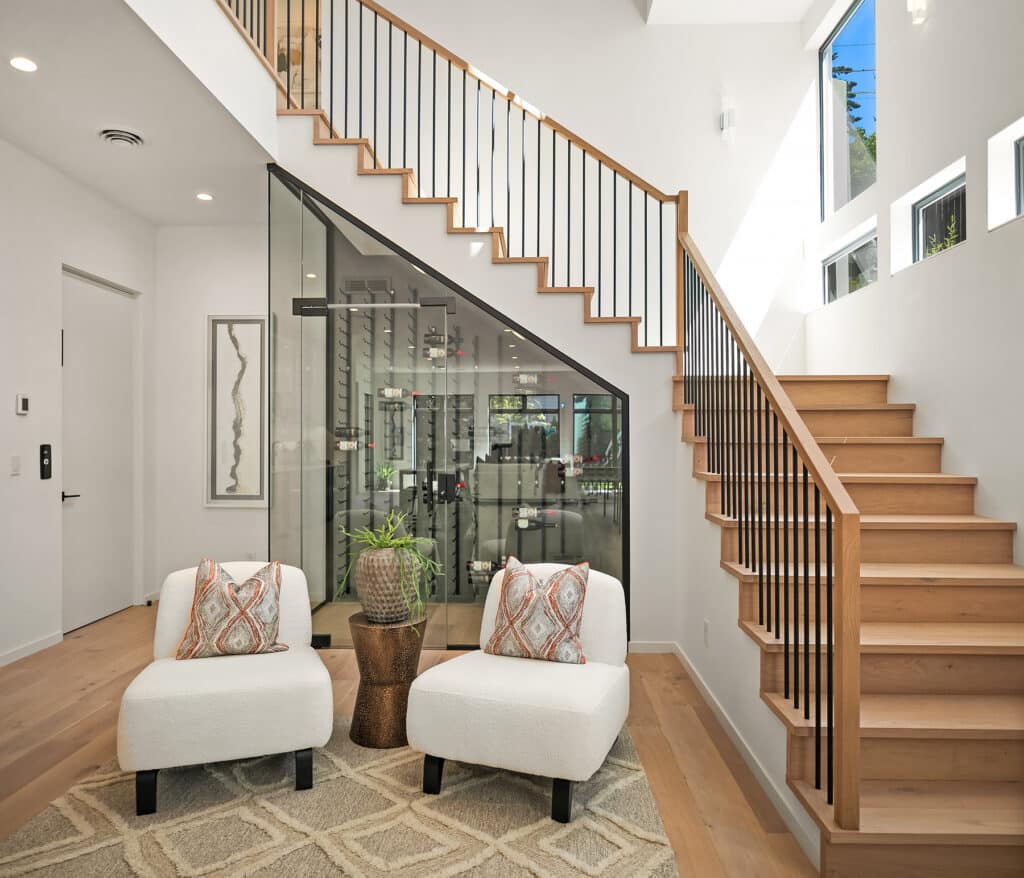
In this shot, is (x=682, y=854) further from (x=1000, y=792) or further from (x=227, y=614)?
(x=227, y=614)

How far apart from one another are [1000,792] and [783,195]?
4.49 metres

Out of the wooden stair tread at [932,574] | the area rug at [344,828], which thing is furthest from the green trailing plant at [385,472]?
the wooden stair tread at [932,574]

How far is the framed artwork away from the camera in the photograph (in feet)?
17.4

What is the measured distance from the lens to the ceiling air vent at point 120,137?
12.1 feet

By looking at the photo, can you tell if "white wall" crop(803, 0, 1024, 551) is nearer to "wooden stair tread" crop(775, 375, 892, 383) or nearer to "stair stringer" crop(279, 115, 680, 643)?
"wooden stair tread" crop(775, 375, 892, 383)

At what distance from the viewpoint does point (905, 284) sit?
402 centimetres

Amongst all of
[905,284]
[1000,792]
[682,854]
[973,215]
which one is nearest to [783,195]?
[905,284]

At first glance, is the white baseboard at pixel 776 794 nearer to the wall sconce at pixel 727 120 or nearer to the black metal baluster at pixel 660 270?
the black metal baluster at pixel 660 270

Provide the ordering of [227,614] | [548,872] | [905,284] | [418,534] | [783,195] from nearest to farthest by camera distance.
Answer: [548,872]
[227,614]
[905,284]
[418,534]
[783,195]

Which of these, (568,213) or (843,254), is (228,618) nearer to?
(568,213)

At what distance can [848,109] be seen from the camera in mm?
5113

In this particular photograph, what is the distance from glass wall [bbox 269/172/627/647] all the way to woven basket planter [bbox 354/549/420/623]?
1.33 m

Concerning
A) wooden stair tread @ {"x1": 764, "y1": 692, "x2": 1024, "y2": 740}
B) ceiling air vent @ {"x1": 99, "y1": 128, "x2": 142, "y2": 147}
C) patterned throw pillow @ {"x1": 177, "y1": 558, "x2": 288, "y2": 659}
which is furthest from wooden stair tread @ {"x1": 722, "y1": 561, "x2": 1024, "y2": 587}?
ceiling air vent @ {"x1": 99, "y1": 128, "x2": 142, "y2": 147}

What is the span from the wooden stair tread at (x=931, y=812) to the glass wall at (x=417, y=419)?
7.28 ft
